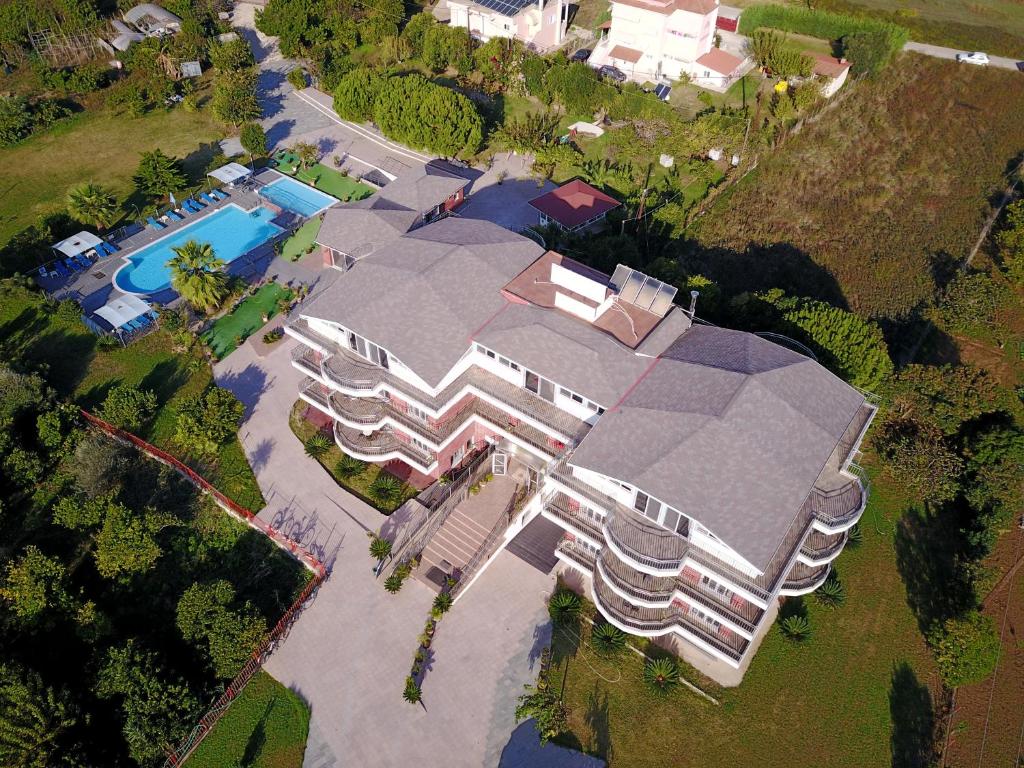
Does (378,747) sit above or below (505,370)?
below

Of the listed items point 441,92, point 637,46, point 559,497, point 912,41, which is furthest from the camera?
point 912,41

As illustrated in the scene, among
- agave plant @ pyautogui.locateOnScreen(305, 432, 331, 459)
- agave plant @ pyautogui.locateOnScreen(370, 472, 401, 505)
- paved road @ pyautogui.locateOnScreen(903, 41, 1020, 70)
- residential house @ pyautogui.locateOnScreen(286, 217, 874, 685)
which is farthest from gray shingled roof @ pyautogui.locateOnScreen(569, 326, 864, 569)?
paved road @ pyautogui.locateOnScreen(903, 41, 1020, 70)

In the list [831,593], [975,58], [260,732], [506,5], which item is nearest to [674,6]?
[506,5]

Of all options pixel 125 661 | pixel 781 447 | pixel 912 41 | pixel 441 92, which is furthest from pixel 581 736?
pixel 912 41

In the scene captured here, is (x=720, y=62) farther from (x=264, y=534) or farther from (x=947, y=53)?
(x=264, y=534)

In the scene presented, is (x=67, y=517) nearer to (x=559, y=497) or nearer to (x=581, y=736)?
(x=559, y=497)

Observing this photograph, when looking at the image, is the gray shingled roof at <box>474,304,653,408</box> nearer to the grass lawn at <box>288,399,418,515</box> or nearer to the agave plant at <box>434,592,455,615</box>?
the grass lawn at <box>288,399,418,515</box>

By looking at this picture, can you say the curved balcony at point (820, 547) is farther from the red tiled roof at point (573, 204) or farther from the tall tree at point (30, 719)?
the tall tree at point (30, 719)
